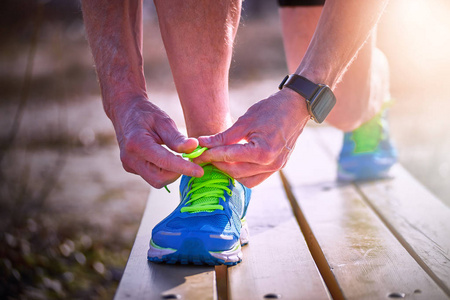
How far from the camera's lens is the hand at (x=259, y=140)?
1.19m

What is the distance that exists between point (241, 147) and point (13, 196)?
1884mm

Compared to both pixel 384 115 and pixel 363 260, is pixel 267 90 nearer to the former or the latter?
pixel 384 115

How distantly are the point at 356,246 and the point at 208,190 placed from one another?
16.9 inches

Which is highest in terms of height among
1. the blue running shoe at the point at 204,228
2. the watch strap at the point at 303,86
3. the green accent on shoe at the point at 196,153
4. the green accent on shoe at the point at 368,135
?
the green accent on shoe at the point at 368,135

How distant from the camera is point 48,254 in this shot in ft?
7.57

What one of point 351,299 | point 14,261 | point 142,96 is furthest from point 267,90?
point 351,299

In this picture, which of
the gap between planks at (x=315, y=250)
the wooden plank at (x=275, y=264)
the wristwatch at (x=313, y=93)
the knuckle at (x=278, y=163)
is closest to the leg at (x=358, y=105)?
the gap between planks at (x=315, y=250)

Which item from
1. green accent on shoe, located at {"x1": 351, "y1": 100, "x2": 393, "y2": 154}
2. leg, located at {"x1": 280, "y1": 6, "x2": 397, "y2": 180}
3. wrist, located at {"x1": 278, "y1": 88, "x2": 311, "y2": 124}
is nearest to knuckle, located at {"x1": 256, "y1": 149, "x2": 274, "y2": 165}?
wrist, located at {"x1": 278, "y1": 88, "x2": 311, "y2": 124}

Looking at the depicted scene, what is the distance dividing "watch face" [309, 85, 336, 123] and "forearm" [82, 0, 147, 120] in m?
0.46

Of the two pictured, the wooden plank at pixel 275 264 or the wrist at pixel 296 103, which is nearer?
the wooden plank at pixel 275 264

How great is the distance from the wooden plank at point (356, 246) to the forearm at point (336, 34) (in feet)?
1.45

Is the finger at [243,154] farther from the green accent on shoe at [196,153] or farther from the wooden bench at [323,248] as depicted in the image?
the wooden bench at [323,248]

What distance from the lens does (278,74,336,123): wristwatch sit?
1270mm

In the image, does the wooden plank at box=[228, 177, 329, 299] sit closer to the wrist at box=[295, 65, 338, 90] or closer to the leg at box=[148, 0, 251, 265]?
the leg at box=[148, 0, 251, 265]
